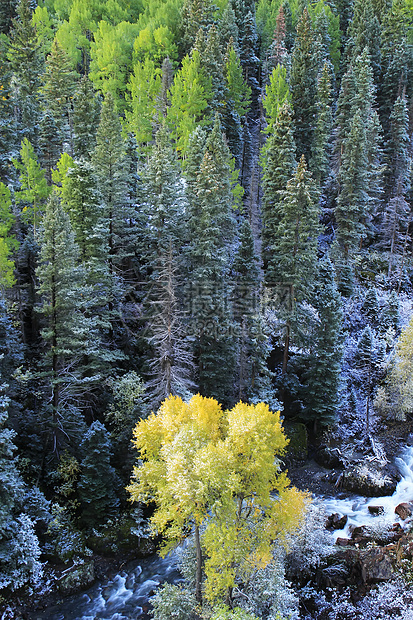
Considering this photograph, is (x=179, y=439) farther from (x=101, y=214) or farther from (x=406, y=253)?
(x=406, y=253)

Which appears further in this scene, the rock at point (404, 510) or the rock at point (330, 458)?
the rock at point (330, 458)

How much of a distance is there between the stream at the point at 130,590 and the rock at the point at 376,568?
3.27 m

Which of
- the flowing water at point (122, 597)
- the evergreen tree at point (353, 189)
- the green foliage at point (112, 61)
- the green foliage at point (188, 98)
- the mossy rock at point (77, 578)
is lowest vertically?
the flowing water at point (122, 597)

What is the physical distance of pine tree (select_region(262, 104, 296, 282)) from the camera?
36938 mm

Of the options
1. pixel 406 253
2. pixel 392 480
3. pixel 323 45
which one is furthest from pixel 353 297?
pixel 323 45

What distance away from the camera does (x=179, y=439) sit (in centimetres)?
1733

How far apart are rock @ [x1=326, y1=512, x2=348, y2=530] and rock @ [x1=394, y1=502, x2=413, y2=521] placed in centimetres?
317

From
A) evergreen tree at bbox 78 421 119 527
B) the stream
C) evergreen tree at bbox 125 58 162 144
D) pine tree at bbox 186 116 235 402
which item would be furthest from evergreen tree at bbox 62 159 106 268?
evergreen tree at bbox 125 58 162 144

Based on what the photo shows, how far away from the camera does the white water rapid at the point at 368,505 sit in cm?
2645

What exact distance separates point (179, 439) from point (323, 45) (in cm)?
5841

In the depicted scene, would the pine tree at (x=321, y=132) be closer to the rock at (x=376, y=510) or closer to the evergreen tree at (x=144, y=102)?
the evergreen tree at (x=144, y=102)

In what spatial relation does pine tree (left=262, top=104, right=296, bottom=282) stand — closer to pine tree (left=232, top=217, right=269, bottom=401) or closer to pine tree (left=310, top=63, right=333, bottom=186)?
pine tree (left=232, top=217, right=269, bottom=401)

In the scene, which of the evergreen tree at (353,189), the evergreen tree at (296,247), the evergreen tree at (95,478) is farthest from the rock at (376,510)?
the evergreen tree at (353,189)

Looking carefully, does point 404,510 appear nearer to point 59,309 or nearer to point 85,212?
point 59,309
